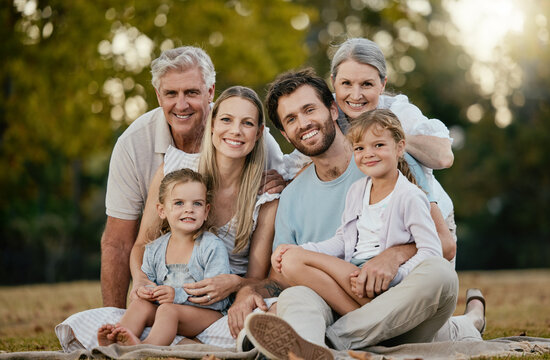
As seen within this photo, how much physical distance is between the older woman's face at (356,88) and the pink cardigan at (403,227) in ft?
2.43

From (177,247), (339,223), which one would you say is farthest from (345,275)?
(177,247)

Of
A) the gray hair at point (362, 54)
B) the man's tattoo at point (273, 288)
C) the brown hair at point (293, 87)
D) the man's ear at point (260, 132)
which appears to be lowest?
the man's tattoo at point (273, 288)

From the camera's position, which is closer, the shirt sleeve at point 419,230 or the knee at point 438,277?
the knee at point 438,277

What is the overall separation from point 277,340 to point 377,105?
6.85ft

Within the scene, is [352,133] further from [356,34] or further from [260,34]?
[356,34]

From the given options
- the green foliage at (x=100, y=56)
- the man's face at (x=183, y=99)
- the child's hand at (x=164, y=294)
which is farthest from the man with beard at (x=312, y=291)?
the green foliage at (x=100, y=56)

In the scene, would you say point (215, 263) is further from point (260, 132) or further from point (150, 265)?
point (260, 132)

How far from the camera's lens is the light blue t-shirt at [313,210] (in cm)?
432

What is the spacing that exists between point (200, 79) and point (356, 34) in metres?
18.8

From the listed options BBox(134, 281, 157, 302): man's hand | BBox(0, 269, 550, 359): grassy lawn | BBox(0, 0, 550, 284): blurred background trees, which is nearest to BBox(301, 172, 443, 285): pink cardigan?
BBox(0, 269, 550, 359): grassy lawn

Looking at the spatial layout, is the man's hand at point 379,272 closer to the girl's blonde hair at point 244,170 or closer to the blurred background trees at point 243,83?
the girl's blonde hair at point 244,170

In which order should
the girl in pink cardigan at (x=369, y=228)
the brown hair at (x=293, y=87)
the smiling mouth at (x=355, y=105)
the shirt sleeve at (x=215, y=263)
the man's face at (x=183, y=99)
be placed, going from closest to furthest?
the girl in pink cardigan at (x=369, y=228), the shirt sleeve at (x=215, y=263), the brown hair at (x=293, y=87), the smiling mouth at (x=355, y=105), the man's face at (x=183, y=99)

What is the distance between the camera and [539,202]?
17.7 m

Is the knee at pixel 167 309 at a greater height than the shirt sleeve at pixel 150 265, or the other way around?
the shirt sleeve at pixel 150 265
